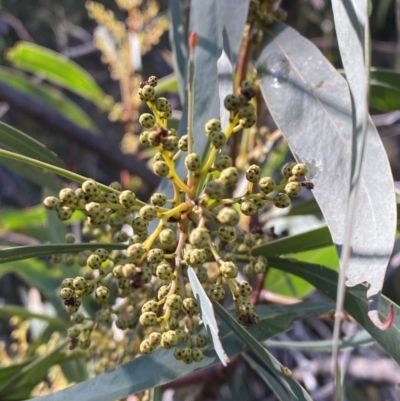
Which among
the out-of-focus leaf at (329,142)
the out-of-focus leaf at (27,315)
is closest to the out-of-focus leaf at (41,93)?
the out-of-focus leaf at (27,315)

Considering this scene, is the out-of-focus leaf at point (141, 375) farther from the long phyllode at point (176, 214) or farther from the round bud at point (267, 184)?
the round bud at point (267, 184)

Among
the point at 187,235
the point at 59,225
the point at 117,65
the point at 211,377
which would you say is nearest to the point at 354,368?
the point at 211,377

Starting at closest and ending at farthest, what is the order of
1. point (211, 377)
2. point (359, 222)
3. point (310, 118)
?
point (359, 222), point (310, 118), point (211, 377)

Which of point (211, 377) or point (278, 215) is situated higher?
point (278, 215)

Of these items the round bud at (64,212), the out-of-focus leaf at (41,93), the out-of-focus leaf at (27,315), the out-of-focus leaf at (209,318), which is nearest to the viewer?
the out-of-focus leaf at (209,318)

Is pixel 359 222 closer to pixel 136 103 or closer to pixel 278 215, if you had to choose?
pixel 278 215

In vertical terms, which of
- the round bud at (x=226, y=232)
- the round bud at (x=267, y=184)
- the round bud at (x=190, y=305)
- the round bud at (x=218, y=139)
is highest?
the round bud at (x=218, y=139)

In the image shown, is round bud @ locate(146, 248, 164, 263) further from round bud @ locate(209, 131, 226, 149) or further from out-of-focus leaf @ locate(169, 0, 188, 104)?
out-of-focus leaf @ locate(169, 0, 188, 104)

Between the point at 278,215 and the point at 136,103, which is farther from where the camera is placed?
the point at 136,103
